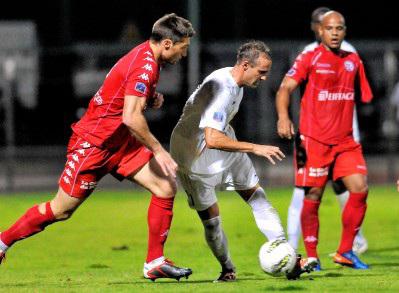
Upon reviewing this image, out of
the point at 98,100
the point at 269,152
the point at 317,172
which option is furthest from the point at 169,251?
the point at 269,152

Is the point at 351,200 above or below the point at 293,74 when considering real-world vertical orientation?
below

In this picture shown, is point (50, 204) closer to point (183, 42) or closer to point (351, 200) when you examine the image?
point (183, 42)

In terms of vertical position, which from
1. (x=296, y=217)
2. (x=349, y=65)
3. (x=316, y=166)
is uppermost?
(x=349, y=65)

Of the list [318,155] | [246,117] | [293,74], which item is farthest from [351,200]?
[246,117]

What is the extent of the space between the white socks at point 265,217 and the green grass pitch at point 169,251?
0.39 m

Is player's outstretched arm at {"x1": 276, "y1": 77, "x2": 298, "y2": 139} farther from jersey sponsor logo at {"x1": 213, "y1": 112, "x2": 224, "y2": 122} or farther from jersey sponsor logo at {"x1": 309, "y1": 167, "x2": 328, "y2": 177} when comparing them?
jersey sponsor logo at {"x1": 213, "y1": 112, "x2": 224, "y2": 122}

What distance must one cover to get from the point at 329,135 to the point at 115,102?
Result: 2388mm

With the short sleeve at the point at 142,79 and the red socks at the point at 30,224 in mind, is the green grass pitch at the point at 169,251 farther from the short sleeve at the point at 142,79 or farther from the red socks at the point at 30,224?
the short sleeve at the point at 142,79

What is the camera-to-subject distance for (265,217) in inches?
406

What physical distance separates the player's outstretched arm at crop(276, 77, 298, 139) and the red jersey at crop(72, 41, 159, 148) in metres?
1.46

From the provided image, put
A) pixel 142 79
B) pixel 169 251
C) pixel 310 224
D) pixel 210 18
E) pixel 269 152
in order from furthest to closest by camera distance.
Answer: pixel 210 18, pixel 169 251, pixel 310 224, pixel 142 79, pixel 269 152

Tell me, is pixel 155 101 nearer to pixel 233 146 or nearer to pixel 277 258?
pixel 233 146

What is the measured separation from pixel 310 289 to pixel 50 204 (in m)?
2.28

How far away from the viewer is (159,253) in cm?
1008
